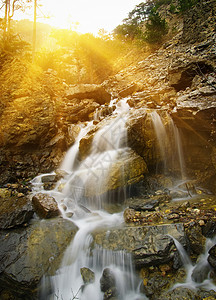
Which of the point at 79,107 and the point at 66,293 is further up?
the point at 79,107

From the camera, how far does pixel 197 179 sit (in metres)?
7.15

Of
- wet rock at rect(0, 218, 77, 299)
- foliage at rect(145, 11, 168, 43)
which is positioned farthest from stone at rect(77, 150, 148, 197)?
foliage at rect(145, 11, 168, 43)

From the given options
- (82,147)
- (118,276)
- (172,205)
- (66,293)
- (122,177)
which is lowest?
(66,293)

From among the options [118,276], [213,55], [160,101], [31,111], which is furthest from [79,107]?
[118,276]

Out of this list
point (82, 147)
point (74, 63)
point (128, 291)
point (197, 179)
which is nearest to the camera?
point (128, 291)

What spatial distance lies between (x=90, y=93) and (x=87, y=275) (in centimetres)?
1139

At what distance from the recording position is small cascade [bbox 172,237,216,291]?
3.15 metres

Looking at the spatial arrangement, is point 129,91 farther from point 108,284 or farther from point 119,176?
point 108,284

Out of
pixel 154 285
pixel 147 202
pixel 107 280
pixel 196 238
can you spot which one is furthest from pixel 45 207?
pixel 196 238

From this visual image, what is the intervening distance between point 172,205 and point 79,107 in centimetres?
893

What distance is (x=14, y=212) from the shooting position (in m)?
4.61

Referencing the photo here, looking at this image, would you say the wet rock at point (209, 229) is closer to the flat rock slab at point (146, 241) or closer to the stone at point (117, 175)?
the flat rock slab at point (146, 241)

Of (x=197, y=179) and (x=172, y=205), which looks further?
(x=197, y=179)

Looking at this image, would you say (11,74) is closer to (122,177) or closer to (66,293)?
(122,177)
